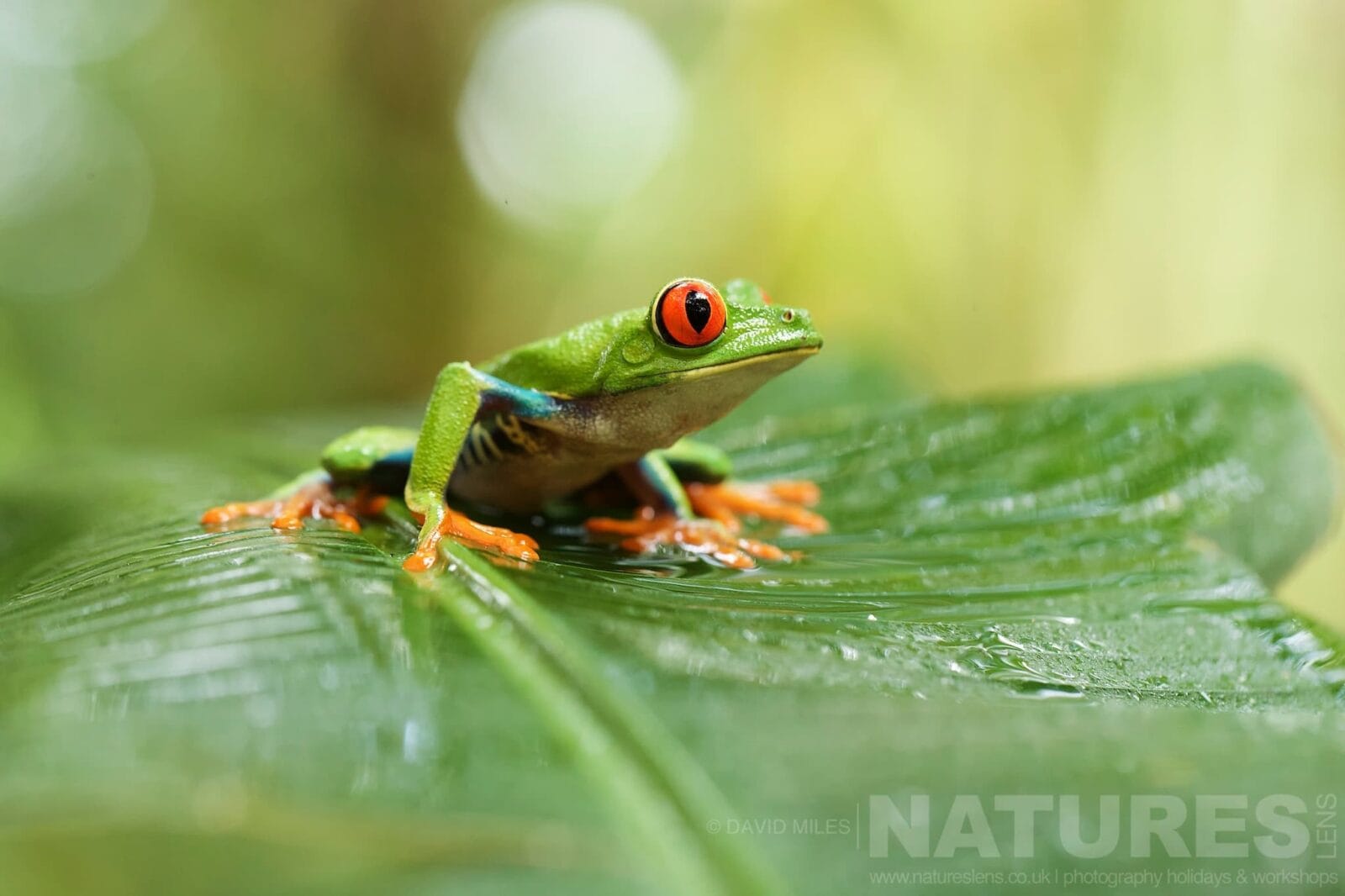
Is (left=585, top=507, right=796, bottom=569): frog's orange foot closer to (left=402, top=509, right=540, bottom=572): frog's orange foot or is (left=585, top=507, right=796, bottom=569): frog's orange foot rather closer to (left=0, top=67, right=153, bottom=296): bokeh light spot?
(left=402, top=509, right=540, bottom=572): frog's orange foot

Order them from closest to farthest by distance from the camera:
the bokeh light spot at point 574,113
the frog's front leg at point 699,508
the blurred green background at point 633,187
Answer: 1. the frog's front leg at point 699,508
2. the blurred green background at point 633,187
3. the bokeh light spot at point 574,113

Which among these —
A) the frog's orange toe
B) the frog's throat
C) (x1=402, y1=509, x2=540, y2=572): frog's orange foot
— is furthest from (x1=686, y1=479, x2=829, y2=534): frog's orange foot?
the frog's orange toe

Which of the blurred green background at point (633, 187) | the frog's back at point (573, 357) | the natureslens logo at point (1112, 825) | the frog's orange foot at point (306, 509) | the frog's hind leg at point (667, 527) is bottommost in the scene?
the natureslens logo at point (1112, 825)

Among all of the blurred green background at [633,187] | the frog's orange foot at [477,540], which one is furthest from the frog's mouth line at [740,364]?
the blurred green background at [633,187]

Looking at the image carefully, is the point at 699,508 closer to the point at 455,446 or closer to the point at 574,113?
the point at 455,446

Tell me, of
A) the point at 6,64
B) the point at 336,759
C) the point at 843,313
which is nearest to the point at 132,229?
the point at 6,64

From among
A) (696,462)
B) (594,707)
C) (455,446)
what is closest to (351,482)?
(455,446)

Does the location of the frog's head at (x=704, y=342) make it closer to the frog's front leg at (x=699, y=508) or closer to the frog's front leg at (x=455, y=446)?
the frog's front leg at (x=455, y=446)
